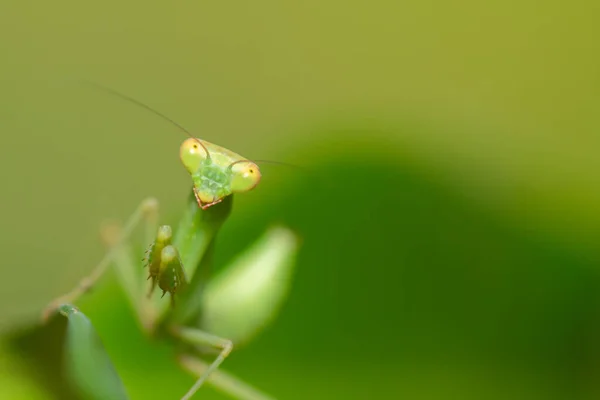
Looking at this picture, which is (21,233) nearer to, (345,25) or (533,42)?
(345,25)

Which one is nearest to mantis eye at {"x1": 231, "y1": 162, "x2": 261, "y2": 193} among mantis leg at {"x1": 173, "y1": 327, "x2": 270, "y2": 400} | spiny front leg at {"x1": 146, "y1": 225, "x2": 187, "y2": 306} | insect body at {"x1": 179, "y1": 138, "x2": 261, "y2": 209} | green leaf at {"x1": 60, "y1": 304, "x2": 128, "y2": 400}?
insect body at {"x1": 179, "y1": 138, "x2": 261, "y2": 209}

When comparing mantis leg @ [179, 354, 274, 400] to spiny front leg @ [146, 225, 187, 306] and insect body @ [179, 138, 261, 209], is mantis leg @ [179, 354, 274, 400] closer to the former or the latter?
spiny front leg @ [146, 225, 187, 306]

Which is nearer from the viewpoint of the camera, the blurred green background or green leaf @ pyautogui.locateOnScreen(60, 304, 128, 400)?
green leaf @ pyautogui.locateOnScreen(60, 304, 128, 400)

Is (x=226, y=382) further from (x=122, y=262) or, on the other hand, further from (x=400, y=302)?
(x=400, y=302)

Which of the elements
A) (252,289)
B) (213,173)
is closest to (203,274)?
(252,289)

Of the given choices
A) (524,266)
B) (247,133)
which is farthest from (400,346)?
(247,133)
